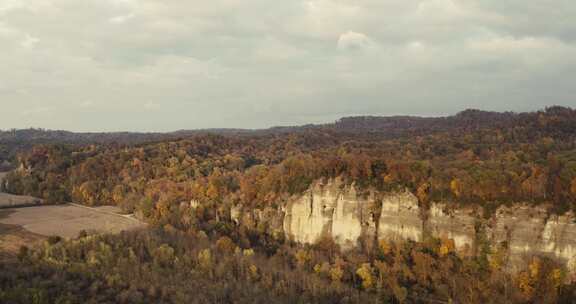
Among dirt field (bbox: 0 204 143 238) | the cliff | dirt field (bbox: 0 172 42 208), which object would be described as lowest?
dirt field (bbox: 0 204 143 238)

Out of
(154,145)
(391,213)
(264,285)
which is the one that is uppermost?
(154,145)

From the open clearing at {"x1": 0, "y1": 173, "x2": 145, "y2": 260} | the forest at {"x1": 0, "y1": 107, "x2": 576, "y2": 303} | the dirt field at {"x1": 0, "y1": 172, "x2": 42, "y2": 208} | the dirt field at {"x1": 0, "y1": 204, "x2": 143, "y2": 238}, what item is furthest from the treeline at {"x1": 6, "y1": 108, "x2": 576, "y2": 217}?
the dirt field at {"x1": 0, "y1": 204, "x2": 143, "y2": 238}

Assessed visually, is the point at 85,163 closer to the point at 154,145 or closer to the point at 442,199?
the point at 154,145

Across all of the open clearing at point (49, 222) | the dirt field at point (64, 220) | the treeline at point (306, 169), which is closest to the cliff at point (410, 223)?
the treeline at point (306, 169)

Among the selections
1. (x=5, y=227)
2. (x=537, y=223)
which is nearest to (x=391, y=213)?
(x=537, y=223)

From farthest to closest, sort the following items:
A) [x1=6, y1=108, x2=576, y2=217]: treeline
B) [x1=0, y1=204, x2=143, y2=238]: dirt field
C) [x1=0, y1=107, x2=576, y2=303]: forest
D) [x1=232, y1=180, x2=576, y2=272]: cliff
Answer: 1. [x1=0, y1=204, x2=143, y2=238]: dirt field
2. [x1=6, y1=108, x2=576, y2=217]: treeline
3. [x1=232, y1=180, x2=576, y2=272]: cliff
4. [x1=0, y1=107, x2=576, y2=303]: forest

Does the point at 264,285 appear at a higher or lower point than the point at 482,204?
lower

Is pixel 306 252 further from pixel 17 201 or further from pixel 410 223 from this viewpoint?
pixel 17 201

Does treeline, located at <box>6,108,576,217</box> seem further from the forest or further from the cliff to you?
the cliff

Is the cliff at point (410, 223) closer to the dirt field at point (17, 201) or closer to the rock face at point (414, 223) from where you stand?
the rock face at point (414, 223)
